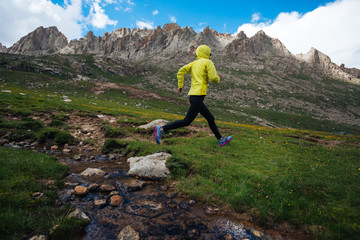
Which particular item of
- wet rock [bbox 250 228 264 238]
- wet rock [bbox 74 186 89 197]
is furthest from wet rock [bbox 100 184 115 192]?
wet rock [bbox 250 228 264 238]

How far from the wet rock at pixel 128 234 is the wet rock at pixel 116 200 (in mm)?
1208

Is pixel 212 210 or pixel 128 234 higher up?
pixel 128 234

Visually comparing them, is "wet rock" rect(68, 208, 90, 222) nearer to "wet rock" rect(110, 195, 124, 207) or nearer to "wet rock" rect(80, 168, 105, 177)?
"wet rock" rect(110, 195, 124, 207)

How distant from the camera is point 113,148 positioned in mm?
11125

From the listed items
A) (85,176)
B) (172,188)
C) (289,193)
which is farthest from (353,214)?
(85,176)

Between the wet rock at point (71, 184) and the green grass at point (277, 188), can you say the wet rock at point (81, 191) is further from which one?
the green grass at point (277, 188)

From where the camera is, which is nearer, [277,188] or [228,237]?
[228,237]

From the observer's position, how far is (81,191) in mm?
5422

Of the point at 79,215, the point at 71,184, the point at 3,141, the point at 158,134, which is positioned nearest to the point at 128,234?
the point at 79,215

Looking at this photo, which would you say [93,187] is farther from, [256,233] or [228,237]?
[256,233]

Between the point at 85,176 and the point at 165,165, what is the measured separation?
3318mm

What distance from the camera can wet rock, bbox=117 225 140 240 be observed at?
12.1 feet

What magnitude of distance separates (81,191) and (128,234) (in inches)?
104

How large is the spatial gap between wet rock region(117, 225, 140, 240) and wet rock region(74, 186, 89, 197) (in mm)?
2342
